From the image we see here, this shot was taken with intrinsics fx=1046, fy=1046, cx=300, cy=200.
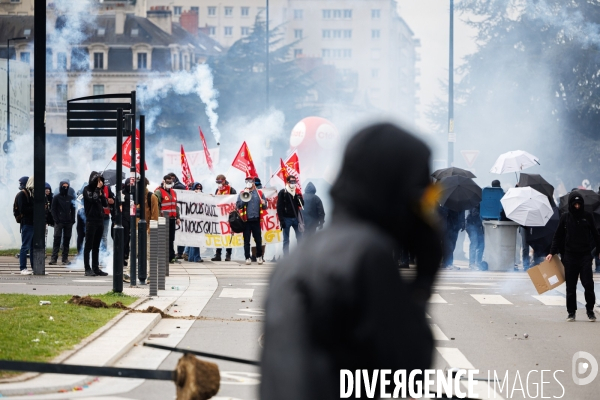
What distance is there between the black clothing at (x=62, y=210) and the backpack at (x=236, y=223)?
3.37 m

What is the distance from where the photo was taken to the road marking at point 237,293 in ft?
50.3

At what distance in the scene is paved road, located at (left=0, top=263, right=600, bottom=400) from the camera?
8.04m

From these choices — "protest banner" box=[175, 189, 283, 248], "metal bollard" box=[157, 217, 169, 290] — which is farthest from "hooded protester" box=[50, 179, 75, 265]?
"metal bollard" box=[157, 217, 169, 290]

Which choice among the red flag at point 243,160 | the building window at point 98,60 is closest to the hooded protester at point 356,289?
the red flag at point 243,160

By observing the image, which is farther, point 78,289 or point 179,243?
point 179,243

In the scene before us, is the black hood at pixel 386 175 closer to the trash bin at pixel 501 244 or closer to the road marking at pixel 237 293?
the road marking at pixel 237 293

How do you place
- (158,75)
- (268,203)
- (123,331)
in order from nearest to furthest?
1. (123,331)
2. (268,203)
3. (158,75)

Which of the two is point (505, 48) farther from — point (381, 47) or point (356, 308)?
point (381, 47)

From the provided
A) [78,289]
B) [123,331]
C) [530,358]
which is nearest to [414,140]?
[530,358]

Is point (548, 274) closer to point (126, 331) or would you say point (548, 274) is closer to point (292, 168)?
point (126, 331)

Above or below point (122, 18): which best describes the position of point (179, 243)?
below

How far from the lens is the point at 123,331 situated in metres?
10.5

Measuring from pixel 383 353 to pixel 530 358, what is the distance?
7623mm

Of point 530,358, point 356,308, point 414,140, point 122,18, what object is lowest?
point 530,358
